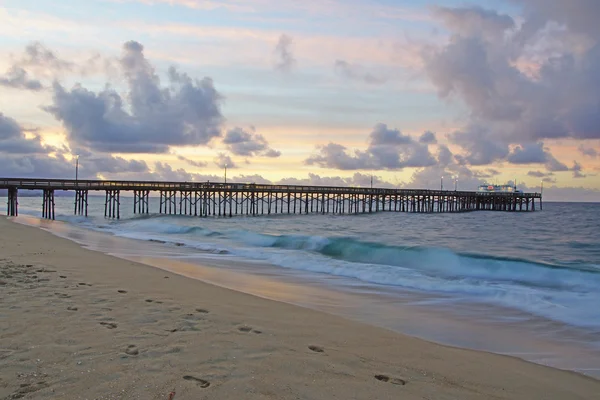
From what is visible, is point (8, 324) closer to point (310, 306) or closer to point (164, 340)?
point (164, 340)

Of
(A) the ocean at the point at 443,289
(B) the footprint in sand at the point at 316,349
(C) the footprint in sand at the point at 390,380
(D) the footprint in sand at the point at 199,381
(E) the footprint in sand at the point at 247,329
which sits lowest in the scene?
(A) the ocean at the point at 443,289

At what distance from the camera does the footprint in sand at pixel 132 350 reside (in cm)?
434

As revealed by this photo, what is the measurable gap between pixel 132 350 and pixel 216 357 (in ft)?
2.61

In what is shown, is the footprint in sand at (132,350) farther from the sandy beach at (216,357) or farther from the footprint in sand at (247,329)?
the footprint in sand at (247,329)

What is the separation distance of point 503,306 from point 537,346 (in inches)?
125

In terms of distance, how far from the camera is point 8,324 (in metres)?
4.99

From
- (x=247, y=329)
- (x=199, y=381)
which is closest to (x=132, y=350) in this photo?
(x=199, y=381)

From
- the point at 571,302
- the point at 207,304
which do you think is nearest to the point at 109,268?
the point at 207,304

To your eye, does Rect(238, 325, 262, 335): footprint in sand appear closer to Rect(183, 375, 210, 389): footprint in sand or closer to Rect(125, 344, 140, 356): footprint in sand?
Rect(125, 344, 140, 356): footprint in sand

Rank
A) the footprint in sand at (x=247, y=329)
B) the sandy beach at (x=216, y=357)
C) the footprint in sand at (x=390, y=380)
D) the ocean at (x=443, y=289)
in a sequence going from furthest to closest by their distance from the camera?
1. the ocean at (x=443, y=289)
2. the footprint in sand at (x=247, y=329)
3. the footprint in sand at (x=390, y=380)
4. the sandy beach at (x=216, y=357)

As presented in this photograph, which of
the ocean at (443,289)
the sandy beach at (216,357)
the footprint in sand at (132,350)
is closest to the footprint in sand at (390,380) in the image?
the sandy beach at (216,357)

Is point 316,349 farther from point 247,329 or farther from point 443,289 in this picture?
point 443,289

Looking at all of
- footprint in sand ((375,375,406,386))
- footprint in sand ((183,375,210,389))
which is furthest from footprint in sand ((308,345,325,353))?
footprint in sand ((183,375,210,389))

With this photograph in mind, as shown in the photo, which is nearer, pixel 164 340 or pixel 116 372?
pixel 116 372
